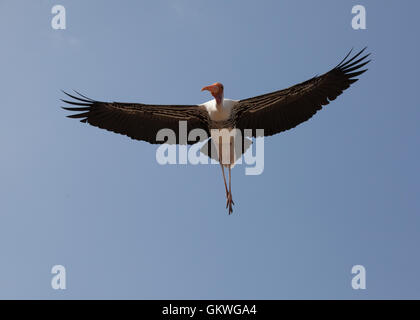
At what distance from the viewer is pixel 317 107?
519 inches

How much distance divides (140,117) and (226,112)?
217 centimetres

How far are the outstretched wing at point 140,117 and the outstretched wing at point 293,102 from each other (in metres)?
1.07

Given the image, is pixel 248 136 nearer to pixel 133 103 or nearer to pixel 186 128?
pixel 186 128

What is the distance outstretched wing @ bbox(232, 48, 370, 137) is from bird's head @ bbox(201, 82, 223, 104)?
0.51 m

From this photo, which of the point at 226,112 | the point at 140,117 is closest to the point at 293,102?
the point at 226,112

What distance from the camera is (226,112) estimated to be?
Answer: 13375 millimetres

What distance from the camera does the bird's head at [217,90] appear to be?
43.4 feet

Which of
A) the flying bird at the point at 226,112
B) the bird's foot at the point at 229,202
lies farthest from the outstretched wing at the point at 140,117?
the bird's foot at the point at 229,202

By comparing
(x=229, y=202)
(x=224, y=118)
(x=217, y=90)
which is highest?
(x=217, y=90)

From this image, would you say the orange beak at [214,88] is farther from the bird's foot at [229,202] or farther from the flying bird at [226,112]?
the bird's foot at [229,202]

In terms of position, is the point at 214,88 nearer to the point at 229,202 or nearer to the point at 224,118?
the point at 224,118

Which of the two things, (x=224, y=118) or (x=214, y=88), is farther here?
(x=224, y=118)

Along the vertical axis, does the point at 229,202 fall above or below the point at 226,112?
below

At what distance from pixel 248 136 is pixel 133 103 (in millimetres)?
2987
